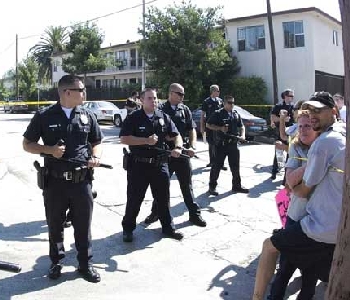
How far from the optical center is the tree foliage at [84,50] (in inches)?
1414

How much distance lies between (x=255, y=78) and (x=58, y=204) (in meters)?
22.1

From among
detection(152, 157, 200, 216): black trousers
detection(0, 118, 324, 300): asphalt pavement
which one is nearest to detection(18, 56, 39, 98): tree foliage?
detection(0, 118, 324, 300): asphalt pavement

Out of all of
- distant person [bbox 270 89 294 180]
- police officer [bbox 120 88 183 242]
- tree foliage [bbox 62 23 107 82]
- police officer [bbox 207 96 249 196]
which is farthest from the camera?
tree foliage [bbox 62 23 107 82]

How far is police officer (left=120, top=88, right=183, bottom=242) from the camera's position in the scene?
5.46 metres

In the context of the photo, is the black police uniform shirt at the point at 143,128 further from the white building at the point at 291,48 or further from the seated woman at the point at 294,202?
the white building at the point at 291,48

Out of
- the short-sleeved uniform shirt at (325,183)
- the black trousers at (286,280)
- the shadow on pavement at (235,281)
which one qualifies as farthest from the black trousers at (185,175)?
the short-sleeved uniform shirt at (325,183)

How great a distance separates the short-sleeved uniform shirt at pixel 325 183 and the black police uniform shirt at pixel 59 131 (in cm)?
220

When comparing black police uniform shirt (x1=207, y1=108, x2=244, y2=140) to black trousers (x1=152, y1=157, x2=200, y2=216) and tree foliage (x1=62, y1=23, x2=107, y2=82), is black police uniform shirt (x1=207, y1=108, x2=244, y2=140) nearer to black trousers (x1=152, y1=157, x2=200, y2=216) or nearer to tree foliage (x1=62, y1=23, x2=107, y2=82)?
black trousers (x1=152, y1=157, x2=200, y2=216)

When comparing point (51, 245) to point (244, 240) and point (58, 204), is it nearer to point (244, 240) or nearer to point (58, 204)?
point (58, 204)

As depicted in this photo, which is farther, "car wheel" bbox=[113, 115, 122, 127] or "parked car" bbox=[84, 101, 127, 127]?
"parked car" bbox=[84, 101, 127, 127]

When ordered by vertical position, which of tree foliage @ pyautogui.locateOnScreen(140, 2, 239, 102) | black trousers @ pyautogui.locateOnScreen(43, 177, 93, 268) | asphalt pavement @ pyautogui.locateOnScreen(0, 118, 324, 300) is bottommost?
asphalt pavement @ pyautogui.locateOnScreen(0, 118, 324, 300)

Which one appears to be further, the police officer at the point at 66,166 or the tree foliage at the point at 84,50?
the tree foliage at the point at 84,50

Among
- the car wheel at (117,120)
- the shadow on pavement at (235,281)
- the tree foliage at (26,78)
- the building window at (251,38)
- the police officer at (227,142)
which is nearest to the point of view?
the shadow on pavement at (235,281)

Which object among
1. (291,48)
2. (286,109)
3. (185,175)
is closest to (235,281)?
(185,175)
